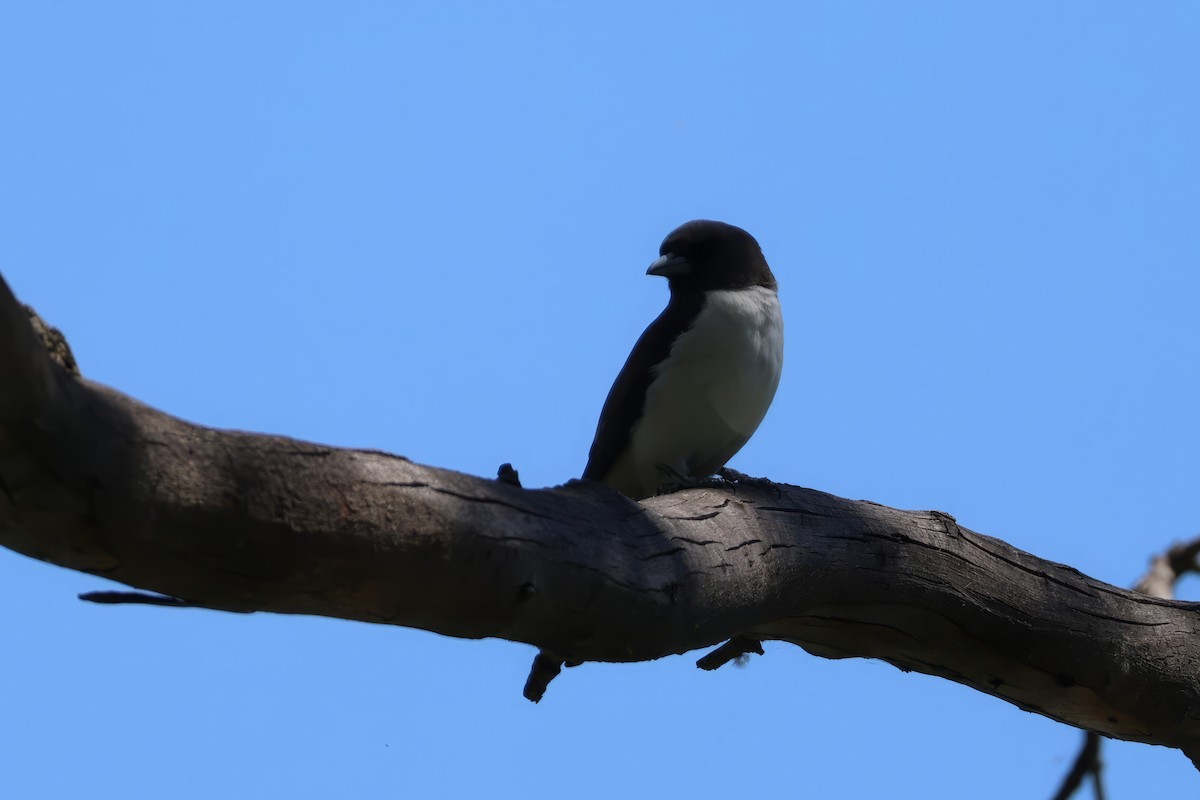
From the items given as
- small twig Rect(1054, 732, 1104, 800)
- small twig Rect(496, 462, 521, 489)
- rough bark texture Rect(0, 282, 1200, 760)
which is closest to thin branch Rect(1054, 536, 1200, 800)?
small twig Rect(1054, 732, 1104, 800)

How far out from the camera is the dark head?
548 centimetres

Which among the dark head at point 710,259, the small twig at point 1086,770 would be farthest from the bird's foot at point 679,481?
the small twig at point 1086,770

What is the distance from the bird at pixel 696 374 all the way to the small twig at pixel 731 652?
0.77 meters

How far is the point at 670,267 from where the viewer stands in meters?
5.57

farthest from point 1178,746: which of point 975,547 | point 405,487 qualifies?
point 405,487

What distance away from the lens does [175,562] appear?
8.30 ft

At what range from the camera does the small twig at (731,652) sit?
14.6 ft

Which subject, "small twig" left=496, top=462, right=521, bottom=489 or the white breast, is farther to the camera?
the white breast

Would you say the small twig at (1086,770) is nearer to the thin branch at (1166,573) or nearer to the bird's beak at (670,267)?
the thin branch at (1166,573)

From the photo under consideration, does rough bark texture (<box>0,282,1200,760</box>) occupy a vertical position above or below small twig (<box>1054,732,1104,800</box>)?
below

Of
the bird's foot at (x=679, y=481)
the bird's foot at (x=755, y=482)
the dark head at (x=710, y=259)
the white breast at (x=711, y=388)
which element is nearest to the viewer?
the bird's foot at (x=755, y=482)

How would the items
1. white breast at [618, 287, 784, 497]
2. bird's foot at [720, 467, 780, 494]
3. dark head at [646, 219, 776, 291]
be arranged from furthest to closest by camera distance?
dark head at [646, 219, 776, 291] → white breast at [618, 287, 784, 497] → bird's foot at [720, 467, 780, 494]

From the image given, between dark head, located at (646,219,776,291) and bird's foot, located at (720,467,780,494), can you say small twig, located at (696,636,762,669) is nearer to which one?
bird's foot, located at (720,467,780,494)

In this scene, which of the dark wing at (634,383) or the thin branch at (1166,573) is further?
the thin branch at (1166,573)
